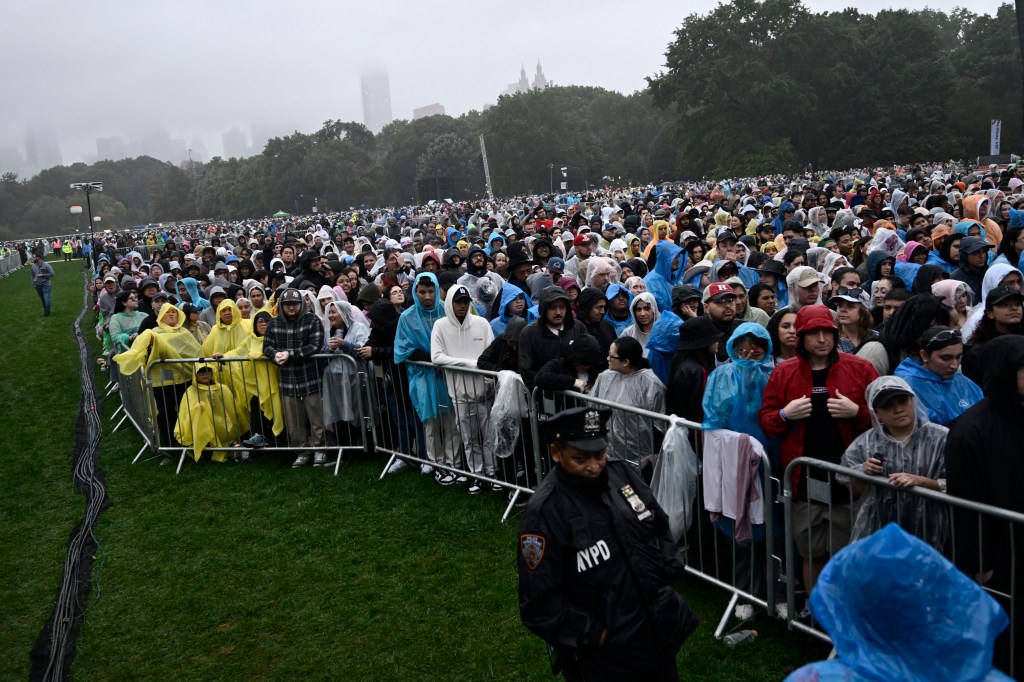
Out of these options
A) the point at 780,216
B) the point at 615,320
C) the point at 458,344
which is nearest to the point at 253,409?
the point at 458,344

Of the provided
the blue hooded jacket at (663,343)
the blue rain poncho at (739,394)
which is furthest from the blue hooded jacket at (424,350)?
the blue rain poncho at (739,394)

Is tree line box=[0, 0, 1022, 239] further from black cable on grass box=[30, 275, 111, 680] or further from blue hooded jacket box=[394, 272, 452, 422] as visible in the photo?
blue hooded jacket box=[394, 272, 452, 422]

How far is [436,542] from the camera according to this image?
6.40 m

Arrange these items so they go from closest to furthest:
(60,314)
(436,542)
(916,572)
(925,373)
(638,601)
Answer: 1. (916,572)
2. (638,601)
3. (925,373)
4. (436,542)
5. (60,314)

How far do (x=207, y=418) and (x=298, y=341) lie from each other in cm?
143

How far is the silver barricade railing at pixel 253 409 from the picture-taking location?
8305 mm

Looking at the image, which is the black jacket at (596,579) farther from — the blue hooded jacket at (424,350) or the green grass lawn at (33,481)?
the blue hooded jacket at (424,350)

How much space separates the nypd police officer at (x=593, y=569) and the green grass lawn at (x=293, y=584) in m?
1.40

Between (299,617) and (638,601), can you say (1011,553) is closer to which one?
(638,601)

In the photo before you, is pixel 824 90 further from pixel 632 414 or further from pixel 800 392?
pixel 800 392

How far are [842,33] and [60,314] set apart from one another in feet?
192

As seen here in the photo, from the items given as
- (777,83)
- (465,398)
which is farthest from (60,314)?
(777,83)

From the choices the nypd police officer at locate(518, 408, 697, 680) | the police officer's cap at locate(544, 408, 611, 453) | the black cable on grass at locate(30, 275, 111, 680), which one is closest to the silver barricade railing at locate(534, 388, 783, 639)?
the nypd police officer at locate(518, 408, 697, 680)

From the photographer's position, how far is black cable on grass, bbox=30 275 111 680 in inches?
208
